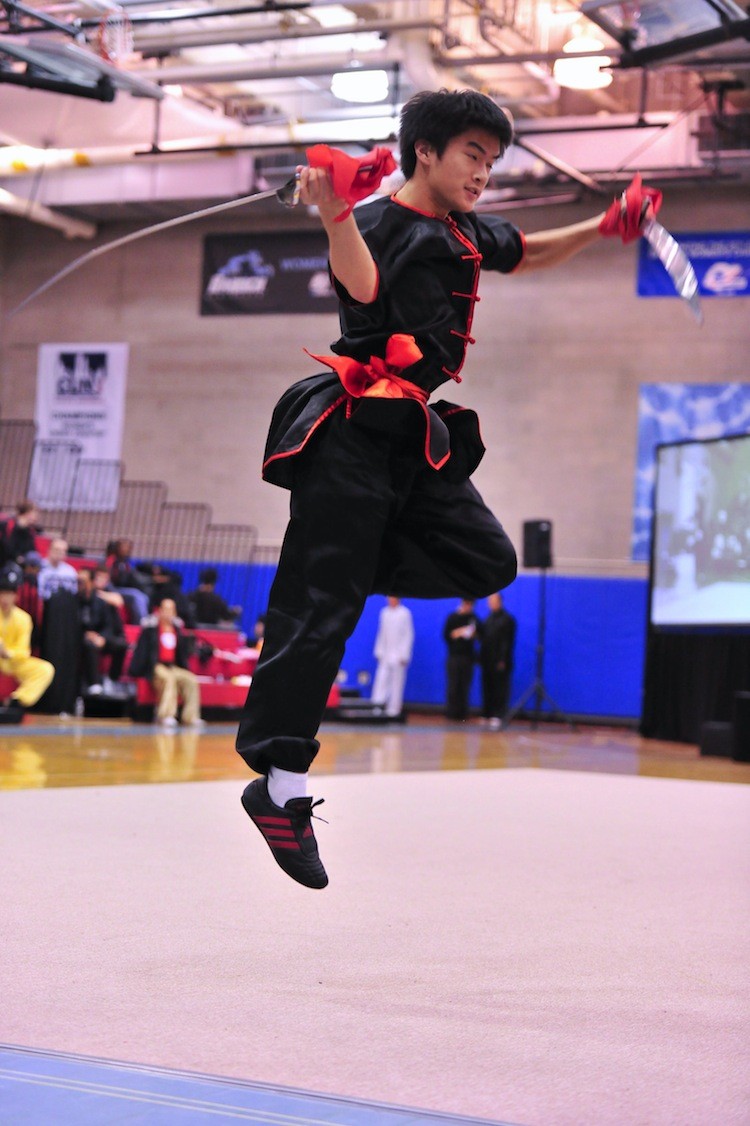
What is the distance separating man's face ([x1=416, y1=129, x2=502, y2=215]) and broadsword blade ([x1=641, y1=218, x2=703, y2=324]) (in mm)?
380

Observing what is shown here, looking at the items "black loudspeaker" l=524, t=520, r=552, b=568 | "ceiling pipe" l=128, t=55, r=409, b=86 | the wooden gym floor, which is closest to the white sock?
the wooden gym floor

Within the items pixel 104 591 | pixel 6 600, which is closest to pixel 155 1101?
pixel 6 600

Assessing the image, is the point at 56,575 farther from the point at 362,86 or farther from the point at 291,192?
the point at 291,192

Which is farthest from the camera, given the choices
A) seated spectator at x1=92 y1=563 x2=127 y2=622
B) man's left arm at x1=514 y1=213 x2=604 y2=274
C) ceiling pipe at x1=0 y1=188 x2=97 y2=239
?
ceiling pipe at x1=0 y1=188 x2=97 y2=239

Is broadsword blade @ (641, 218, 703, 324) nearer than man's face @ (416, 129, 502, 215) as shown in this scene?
No

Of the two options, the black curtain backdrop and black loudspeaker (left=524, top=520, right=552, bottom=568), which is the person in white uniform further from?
the black curtain backdrop

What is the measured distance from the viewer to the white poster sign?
17375 mm

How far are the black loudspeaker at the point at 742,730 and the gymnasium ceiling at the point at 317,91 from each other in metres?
4.46

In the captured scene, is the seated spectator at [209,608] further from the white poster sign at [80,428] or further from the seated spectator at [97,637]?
the white poster sign at [80,428]

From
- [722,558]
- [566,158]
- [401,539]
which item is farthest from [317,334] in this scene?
[401,539]

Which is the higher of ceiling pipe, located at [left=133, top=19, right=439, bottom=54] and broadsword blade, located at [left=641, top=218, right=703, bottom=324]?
ceiling pipe, located at [left=133, top=19, right=439, bottom=54]

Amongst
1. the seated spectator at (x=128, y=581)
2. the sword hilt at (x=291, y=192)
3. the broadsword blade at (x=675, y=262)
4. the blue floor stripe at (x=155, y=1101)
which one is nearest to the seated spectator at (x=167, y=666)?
the seated spectator at (x=128, y=581)

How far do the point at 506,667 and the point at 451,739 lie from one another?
3.50 meters

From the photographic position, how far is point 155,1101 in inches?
61.3
